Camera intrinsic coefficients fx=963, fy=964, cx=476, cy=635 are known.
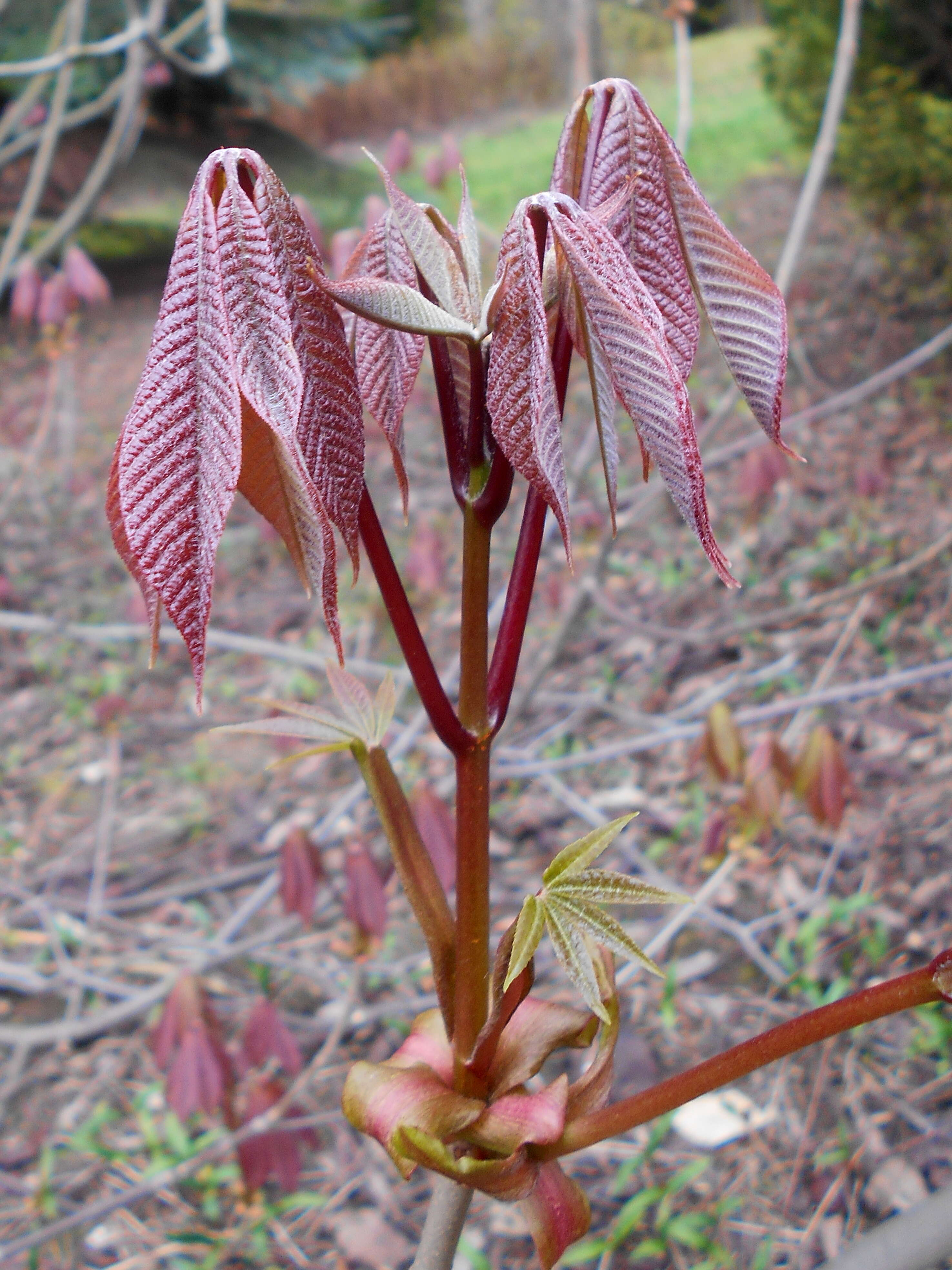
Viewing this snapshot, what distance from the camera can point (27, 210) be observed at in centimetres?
214

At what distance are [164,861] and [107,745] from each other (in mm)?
517

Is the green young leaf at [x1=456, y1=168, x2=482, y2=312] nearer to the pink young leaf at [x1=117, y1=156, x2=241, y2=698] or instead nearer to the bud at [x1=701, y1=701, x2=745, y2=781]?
the pink young leaf at [x1=117, y1=156, x2=241, y2=698]

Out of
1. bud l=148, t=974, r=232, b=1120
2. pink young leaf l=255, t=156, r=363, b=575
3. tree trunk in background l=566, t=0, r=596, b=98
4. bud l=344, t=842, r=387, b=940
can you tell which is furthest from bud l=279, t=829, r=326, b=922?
tree trunk in background l=566, t=0, r=596, b=98

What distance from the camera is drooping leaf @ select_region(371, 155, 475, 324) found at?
1.45 feet

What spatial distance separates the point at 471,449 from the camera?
1.55ft

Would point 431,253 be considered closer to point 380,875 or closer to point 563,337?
point 563,337

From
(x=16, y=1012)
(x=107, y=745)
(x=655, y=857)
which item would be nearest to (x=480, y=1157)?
(x=655, y=857)

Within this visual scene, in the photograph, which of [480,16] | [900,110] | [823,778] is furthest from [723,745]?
[480,16]

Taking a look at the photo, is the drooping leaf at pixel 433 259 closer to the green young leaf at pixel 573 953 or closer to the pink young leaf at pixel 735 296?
the pink young leaf at pixel 735 296

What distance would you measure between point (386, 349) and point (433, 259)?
0.07m

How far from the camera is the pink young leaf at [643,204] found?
0.44m

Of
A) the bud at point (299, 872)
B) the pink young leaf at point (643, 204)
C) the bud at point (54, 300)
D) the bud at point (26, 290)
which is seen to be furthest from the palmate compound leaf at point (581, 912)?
the bud at point (26, 290)

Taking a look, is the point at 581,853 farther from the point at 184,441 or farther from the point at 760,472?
the point at 760,472

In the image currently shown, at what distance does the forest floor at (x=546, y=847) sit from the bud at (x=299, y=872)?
11 cm
